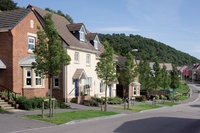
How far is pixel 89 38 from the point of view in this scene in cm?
4072

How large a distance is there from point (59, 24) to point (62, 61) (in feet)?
55.6

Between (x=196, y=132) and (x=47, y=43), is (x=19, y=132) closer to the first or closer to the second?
(x=47, y=43)

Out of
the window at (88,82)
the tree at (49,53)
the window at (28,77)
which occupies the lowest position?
the window at (88,82)

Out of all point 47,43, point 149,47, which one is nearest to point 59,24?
point 47,43

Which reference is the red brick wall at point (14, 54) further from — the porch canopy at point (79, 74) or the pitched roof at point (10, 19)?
the porch canopy at point (79, 74)

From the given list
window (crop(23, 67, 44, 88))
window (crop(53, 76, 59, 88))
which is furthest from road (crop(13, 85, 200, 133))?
window (crop(53, 76, 59, 88))

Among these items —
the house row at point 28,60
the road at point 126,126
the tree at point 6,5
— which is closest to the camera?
the road at point 126,126

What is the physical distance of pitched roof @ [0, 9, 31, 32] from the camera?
26.5 metres

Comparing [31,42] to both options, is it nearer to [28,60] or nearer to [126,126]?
[28,60]

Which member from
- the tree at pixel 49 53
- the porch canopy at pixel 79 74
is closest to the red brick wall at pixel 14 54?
the tree at pixel 49 53

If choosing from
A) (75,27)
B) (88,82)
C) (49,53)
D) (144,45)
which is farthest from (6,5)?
(144,45)

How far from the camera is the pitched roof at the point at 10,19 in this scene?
26.5 metres

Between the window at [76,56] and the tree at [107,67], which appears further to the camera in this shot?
the window at [76,56]

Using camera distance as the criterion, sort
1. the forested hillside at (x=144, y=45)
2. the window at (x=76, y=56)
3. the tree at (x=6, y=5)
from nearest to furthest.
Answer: the window at (x=76, y=56), the tree at (x=6, y=5), the forested hillside at (x=144, y=45)
